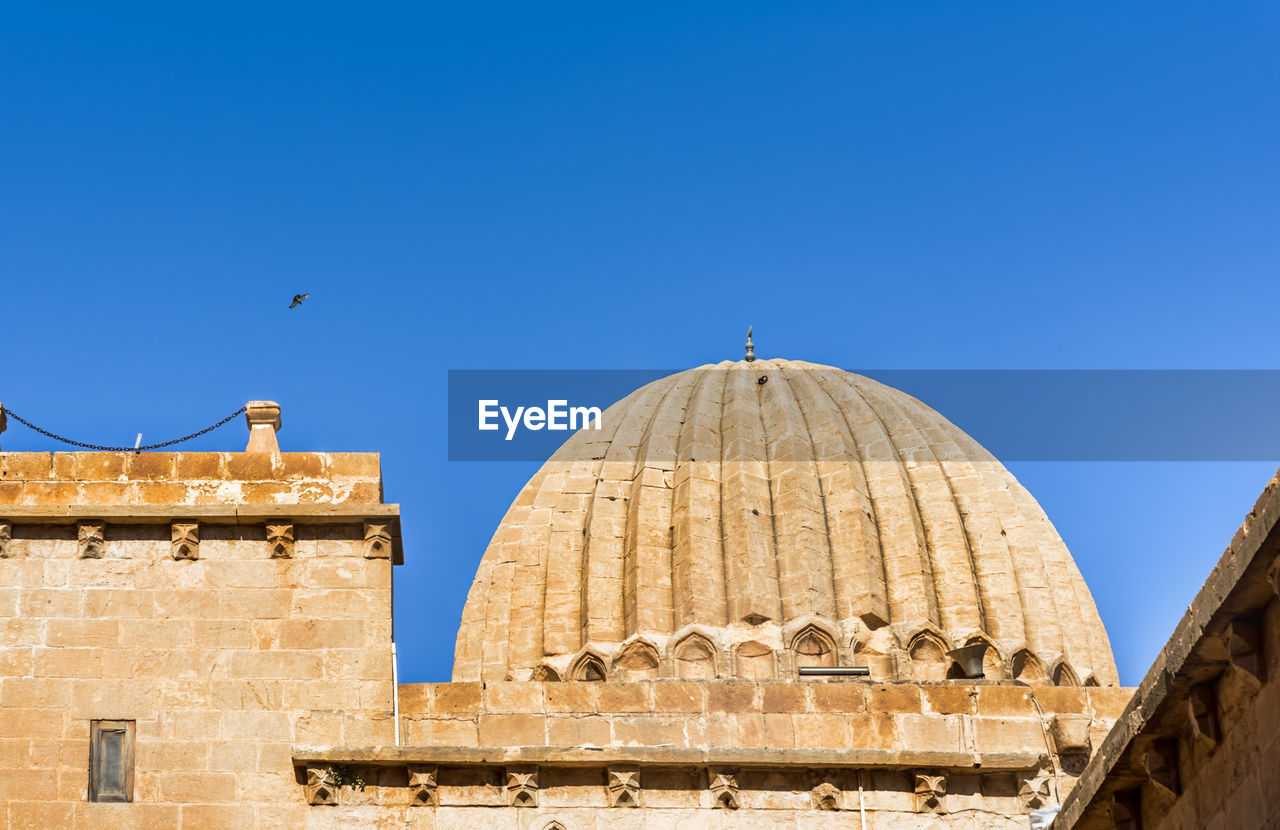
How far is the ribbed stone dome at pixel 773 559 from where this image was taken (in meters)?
29.0

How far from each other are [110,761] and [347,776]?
177 cm

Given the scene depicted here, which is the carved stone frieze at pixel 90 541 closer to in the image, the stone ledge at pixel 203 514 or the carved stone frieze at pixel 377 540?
the stone ledge at pixel 203 514

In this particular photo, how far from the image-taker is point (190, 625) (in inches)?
613

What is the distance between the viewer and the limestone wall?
49.2 feet

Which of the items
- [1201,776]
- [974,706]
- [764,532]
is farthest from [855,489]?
[1201,776]

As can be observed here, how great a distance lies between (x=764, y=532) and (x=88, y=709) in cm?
1648

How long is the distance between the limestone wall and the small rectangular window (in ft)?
0.24

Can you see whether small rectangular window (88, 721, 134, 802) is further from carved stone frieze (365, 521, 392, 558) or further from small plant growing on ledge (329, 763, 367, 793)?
carved stone frieze (365, 521, 392, 558)

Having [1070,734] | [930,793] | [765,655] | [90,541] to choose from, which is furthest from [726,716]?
[765,655]

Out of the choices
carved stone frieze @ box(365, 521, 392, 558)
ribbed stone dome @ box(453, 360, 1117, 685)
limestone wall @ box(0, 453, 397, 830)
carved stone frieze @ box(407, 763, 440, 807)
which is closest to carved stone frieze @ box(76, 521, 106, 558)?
limestone wall @ box(0, 453, 397, 830)

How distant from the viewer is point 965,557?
31.4 metres

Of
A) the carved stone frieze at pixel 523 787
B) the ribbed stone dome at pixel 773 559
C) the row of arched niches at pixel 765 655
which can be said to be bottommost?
the carved stone frieze at pixel 523 787

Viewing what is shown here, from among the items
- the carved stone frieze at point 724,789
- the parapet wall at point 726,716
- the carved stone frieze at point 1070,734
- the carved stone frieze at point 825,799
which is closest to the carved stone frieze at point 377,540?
the parapet wall at point 726,716

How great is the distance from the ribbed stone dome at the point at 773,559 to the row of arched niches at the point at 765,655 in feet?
0.09
